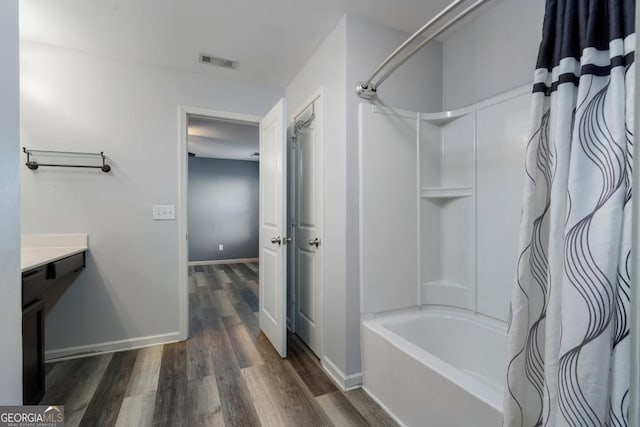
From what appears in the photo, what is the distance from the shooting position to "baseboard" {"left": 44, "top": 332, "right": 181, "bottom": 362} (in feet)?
6.83

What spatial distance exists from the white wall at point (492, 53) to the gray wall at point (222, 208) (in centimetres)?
491

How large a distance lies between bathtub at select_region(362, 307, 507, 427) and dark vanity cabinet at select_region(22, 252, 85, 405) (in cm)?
182

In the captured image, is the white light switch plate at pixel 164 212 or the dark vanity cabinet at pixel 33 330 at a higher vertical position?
A: the white light switch plate at pixel 164 212

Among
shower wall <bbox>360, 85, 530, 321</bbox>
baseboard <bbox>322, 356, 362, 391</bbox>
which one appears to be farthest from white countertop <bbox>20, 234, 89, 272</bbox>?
shower wall <bbox>360, 85, 530, 321</bbox>

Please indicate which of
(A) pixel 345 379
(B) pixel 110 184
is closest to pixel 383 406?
(A) pixel 345 379

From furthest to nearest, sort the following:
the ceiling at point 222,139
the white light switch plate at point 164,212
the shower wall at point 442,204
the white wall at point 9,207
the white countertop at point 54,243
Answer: the ceiling at point 222,139, the white light switch plate at point 164,212, the white countertop at point 54,243, the shower wall at point 442,204, the white wall at point 9,207

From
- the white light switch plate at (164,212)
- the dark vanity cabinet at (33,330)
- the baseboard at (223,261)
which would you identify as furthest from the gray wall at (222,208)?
the dark vanity cabinet at (33,330)

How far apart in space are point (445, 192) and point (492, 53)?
2.94 ft

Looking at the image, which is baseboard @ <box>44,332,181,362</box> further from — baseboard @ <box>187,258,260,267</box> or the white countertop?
baseboard @ <box>187,258,260,267</box>

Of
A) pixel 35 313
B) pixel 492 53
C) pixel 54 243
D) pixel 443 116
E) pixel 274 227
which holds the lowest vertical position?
pixel 35 313

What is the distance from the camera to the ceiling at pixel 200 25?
1.69m

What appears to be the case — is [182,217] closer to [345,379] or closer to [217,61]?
[217,61]

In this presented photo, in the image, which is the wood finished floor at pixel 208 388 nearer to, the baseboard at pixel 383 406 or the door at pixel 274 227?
the baseboard at pixel 383 406

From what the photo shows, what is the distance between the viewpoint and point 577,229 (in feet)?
2.51
